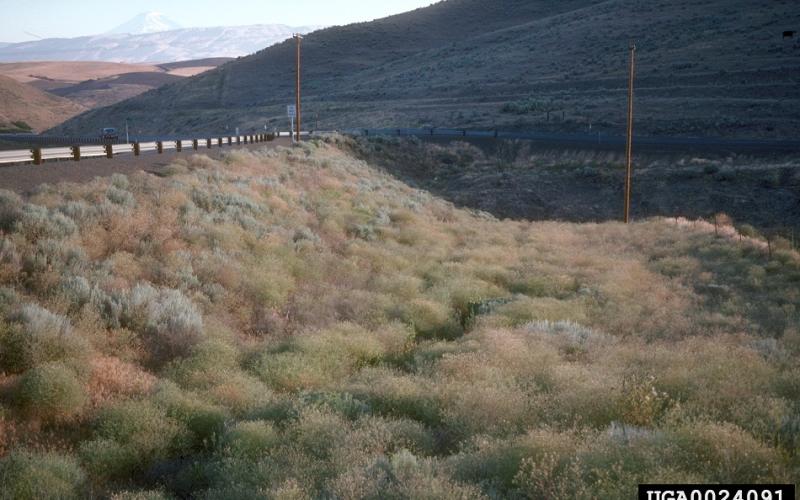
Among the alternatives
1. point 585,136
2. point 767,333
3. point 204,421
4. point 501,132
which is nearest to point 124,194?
point 204,421

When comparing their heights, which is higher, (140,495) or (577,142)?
(577,142)

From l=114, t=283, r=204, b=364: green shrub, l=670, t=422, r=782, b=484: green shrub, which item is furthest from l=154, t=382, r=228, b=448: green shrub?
l=670, t=422, r=782, b=484: green shrub

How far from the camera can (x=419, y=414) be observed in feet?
24.3

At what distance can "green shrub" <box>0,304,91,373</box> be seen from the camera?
26.3ft

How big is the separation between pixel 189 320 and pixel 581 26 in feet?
314

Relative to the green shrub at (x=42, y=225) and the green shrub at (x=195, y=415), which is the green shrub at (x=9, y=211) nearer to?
the green shrub at (x=42, y=225)

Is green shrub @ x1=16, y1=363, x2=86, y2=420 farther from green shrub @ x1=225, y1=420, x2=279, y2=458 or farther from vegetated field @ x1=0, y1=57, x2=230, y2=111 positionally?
vegetated field @ x1=0, y1=57, x2=230, y2=111

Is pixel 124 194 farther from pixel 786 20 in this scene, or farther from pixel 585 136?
pixel 786 20

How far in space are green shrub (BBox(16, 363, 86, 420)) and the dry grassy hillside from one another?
10126cm

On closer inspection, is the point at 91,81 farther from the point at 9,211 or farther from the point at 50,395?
the point at 50,395

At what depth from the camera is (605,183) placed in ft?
131

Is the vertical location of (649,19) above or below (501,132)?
above

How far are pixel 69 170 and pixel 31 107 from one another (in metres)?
112

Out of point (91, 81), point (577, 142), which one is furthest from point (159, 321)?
point (91, 81)
